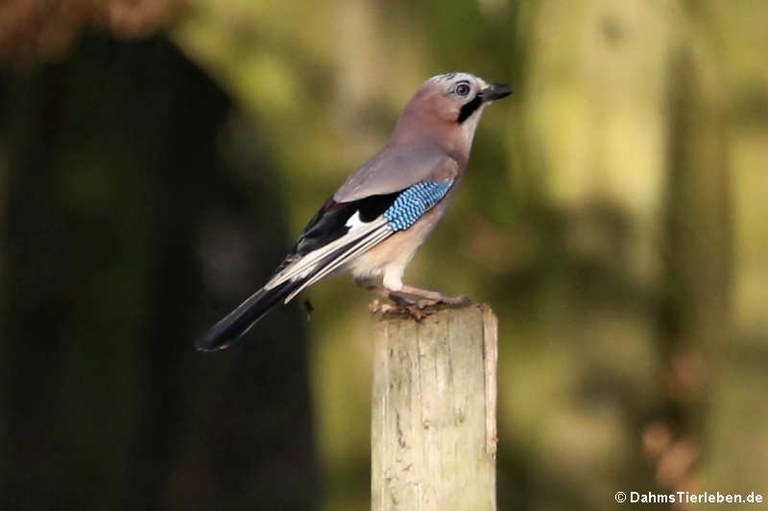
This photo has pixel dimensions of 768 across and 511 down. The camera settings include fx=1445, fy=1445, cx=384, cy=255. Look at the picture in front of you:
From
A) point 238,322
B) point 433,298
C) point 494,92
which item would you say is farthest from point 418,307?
point 494,92

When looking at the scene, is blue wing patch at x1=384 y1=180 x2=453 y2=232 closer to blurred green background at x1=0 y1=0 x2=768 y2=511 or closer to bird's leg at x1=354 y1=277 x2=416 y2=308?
bird's leg at x1=354 y1=277 x2=416 y2=308

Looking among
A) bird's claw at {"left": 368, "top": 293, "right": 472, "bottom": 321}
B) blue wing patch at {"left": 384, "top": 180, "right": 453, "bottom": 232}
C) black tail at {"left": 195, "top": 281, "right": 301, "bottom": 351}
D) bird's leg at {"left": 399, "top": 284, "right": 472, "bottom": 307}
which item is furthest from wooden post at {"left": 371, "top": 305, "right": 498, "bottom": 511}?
blue wing patch at {"left": 384, "top": 180, "right": 453, "bottom": 232}

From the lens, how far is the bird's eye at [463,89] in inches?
223

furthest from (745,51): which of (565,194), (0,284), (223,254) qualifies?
(223,254)

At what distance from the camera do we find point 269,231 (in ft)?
50.2

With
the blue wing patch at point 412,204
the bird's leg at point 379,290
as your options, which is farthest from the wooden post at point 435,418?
the blue wing patch at point 412,204

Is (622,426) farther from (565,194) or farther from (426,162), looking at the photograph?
(426,162)

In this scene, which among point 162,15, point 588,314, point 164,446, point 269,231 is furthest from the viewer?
point 269,231

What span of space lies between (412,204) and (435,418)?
1.68 meters

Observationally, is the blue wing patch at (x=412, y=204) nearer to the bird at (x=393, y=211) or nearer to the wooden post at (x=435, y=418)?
the bird at (x=393, y=211)

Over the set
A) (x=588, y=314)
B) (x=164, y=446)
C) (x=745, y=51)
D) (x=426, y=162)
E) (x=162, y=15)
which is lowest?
(x=164, y=446)

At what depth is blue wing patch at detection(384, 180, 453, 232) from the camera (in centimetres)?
484

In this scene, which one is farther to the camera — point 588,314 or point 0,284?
point 0,284

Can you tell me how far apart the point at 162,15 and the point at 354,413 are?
83.4 inches
